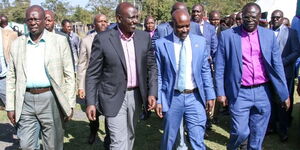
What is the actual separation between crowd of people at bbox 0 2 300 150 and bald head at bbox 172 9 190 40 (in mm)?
12

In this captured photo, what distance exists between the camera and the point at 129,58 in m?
3.82

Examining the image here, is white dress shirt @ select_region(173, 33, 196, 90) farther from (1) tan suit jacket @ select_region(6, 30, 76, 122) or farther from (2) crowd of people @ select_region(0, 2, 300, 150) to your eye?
(1) tan suit jacket @ select_region(6, 30, 76, 122)

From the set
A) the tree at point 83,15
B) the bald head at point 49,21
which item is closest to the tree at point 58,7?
the tree at point 83,15

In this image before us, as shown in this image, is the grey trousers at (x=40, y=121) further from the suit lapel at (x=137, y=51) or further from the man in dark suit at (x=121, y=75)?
the suit lapel at (x=137, y=51)

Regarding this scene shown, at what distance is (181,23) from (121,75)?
92 cm

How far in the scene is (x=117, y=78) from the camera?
3773mm

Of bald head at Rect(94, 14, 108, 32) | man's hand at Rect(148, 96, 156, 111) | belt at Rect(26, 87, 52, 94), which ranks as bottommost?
man's hand at Rect(148, 96, 156, 111)

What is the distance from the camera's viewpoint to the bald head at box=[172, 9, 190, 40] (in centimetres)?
381

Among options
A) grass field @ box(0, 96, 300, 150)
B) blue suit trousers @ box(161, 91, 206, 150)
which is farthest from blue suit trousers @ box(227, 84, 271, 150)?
grass field @ box(0, 96, 300, 150)

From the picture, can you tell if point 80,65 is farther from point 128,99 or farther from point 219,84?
point 219,84

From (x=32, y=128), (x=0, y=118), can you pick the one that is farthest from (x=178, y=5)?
(x=0, y=118)

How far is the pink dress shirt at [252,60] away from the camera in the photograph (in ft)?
13.4

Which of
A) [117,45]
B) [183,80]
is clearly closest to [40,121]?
[117,45]

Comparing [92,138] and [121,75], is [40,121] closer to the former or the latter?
[121,75]
